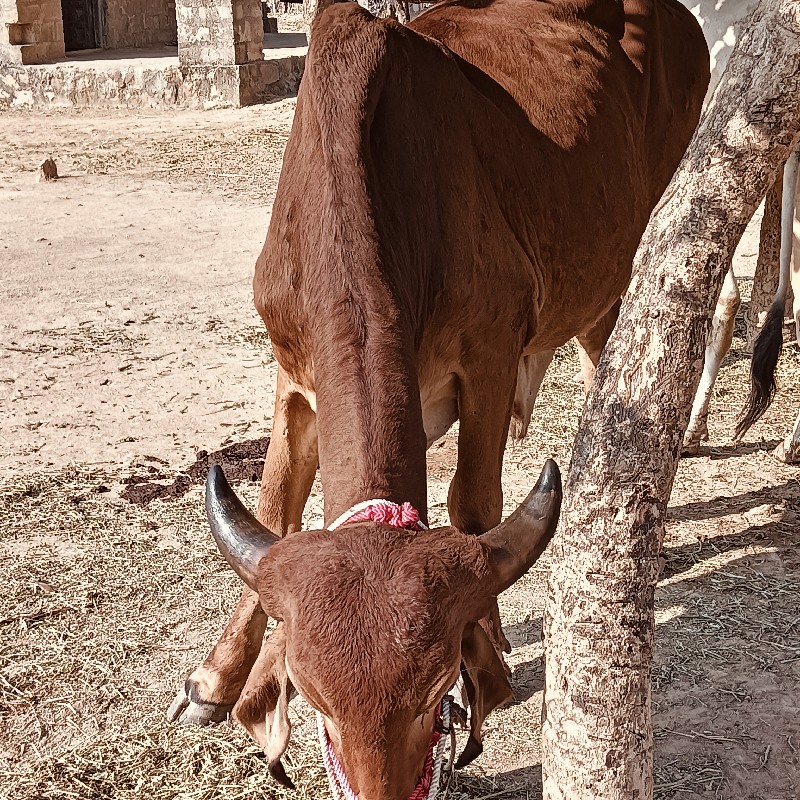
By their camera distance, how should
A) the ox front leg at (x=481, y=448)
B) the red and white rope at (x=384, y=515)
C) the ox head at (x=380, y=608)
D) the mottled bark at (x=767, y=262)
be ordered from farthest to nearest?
the mottled bark at (x=767, y=262) < the ox front leg at (x=481, y=448) < the red and white rope at (x=384, y=515) < the ox head at (x=380, y=608)

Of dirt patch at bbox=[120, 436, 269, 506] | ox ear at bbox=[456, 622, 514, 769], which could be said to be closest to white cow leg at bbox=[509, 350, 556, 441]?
dirt patch at bbox=[120, 436, 269, 506]

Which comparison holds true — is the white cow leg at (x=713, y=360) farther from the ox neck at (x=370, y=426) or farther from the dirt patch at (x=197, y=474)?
the ox neck at (x=370, y=426)

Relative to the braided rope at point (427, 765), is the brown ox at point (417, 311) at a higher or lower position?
higher

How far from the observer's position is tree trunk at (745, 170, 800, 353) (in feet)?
18.9

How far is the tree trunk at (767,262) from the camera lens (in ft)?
18.9

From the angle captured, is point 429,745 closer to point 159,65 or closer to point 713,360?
point 713,360

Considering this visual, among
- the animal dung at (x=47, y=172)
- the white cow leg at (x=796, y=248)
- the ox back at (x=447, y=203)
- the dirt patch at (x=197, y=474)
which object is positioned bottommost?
the dirt patch at (x=197, y=474)

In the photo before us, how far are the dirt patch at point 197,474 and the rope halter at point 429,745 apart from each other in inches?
105

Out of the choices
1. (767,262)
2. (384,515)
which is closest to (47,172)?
(767,262)

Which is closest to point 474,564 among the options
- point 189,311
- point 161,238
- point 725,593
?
point 725,593

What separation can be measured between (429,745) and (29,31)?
14.7m

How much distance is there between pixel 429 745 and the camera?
2074 mm

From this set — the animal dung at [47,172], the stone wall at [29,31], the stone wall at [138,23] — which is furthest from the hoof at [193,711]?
the stone wall at [138,23]

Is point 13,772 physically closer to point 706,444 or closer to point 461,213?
point 461,213
